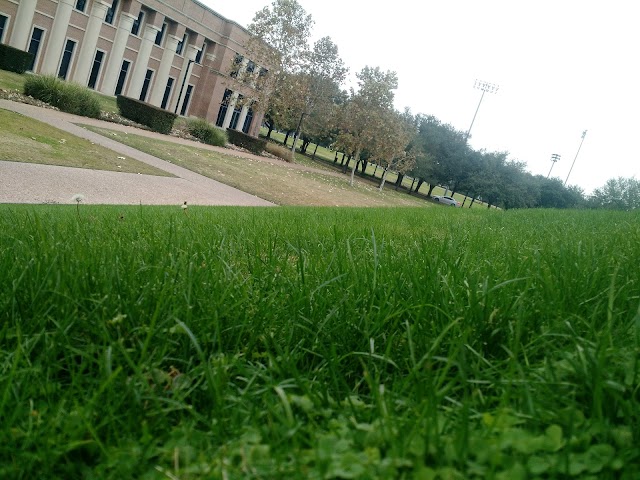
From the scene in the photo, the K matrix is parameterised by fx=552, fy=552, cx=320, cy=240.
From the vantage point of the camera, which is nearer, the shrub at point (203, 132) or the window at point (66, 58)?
the shrub at point (203, 132)

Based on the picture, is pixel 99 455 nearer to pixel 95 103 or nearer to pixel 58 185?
pixel 58 185

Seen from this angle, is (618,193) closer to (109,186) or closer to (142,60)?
(109,186)

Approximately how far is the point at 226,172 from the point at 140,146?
4.04m

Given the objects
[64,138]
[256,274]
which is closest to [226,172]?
[64,138]

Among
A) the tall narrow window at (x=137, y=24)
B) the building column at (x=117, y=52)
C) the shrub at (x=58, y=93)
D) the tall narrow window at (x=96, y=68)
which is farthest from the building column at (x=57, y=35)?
the shrub at (x=58, y=93)

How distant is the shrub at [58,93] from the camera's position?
94.5 feet

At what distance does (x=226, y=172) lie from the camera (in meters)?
26.0

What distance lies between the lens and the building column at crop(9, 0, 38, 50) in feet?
131

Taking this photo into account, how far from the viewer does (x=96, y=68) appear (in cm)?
4681

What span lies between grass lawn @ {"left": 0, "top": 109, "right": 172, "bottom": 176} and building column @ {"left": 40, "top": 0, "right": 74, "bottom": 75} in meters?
25.3

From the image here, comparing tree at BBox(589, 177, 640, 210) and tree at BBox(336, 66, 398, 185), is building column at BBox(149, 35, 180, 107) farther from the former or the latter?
tree at BBox(589, 177, 640, 210)

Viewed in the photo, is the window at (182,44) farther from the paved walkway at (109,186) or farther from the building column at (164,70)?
the paved walkway at (109,186)

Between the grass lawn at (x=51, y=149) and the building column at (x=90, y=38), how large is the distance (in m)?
26.9

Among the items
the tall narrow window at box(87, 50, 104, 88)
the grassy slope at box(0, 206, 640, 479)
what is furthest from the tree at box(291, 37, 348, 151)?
the grassy slope at box(0, 206, 640, 479)
